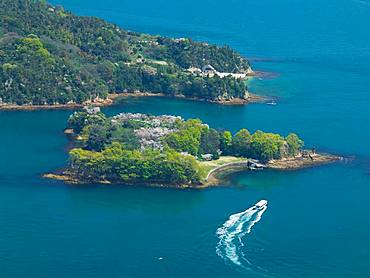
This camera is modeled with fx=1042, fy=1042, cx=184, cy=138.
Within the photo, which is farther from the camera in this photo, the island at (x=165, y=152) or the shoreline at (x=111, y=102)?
the shoreline at (x=111, y=102)

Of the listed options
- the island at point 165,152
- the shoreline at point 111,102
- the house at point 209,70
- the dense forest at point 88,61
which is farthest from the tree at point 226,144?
the house at point 209,70

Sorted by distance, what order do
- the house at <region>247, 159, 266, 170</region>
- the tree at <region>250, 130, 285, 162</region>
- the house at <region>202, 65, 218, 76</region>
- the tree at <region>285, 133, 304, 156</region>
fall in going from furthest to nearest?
the house at <region>202, 65, 218, 76</region> → the tree at <region>285, 133, 304, 156</region> → the tree at <region>250, 130, 285, 162</region> → the house at <region>247, 159, 266, 170</region>

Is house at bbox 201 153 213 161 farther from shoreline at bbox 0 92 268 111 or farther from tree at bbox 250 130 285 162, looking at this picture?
shoreline at bbox 0 92 268 111

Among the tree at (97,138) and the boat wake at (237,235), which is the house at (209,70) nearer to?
the tree at (97,138)

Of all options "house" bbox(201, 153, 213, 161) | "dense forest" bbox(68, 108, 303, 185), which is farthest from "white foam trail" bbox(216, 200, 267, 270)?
"house" bbox(201, 153, 213, 161)

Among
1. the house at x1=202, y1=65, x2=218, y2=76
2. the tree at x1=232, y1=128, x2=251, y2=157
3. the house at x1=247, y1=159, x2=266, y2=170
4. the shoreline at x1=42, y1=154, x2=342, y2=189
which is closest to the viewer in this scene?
the shoreline at x1=42, y1=154, x2=342, y2=189

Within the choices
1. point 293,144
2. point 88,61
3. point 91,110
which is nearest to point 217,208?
point 293,144

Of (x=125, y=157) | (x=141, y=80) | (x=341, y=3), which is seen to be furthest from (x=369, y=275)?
(x=341, y=3)
